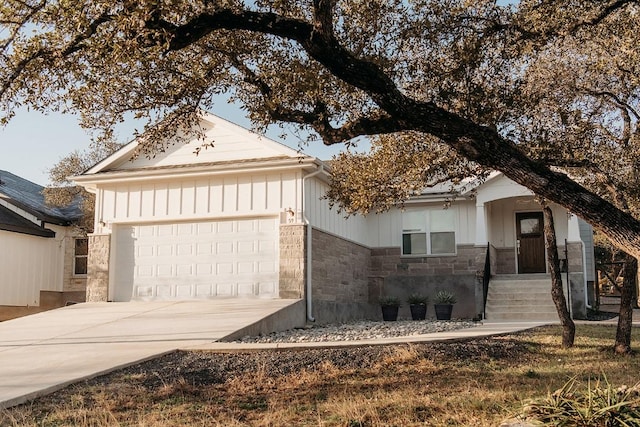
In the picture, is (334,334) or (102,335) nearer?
(102,335)

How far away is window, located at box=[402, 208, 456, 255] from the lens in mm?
19188

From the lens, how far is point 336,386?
23.8ft

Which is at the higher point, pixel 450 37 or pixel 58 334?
pixel 450 37

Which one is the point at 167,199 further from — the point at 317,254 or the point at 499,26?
the point at 499,26

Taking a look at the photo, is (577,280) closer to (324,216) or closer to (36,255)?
(324,216)

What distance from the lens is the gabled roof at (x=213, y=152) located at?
16172 millimetres

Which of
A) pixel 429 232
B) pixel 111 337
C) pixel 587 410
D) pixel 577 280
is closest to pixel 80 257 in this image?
pixel 111 337

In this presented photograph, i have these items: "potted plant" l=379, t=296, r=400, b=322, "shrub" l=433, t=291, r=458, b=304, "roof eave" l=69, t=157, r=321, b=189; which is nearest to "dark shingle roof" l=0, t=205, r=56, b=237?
"roof eave" l=69, t=157, r=321, b=189

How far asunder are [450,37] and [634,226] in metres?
3.92

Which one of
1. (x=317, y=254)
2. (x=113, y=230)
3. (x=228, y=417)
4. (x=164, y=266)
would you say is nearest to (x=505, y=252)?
(x=317, y=254)

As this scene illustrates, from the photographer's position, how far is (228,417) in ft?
19.6

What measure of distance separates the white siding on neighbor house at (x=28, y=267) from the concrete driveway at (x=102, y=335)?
5.24m

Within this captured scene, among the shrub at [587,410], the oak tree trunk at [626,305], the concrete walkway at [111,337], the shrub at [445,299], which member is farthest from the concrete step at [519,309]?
the shrub at [587,410]

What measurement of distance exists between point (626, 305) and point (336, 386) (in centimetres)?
483
